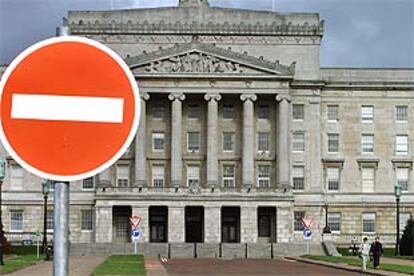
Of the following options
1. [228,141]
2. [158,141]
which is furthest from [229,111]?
[158,141]

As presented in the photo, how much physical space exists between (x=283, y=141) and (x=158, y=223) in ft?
48.2

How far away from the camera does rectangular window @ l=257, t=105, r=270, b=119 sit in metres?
94.6

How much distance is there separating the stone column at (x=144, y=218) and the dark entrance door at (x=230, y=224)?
7.51 meters

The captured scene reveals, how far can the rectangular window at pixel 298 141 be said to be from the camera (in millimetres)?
95188

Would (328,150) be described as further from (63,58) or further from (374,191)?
(63,58)

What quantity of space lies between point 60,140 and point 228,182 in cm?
8960

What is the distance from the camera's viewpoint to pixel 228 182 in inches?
3703

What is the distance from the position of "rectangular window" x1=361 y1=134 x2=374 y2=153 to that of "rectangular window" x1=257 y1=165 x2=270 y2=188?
10.3 metres

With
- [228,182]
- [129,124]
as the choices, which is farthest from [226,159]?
[129,124]

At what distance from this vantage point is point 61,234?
449cm

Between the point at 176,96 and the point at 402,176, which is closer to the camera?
the point at 176,96

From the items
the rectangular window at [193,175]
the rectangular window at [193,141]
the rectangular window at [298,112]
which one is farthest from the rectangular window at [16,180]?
the rectangular window at [298,112]

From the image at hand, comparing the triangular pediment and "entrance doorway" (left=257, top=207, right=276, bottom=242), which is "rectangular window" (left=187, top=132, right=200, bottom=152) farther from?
"entrance doorway" (left=257, top=207, right=276, bottom=242)

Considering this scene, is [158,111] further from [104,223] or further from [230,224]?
[230,224]
